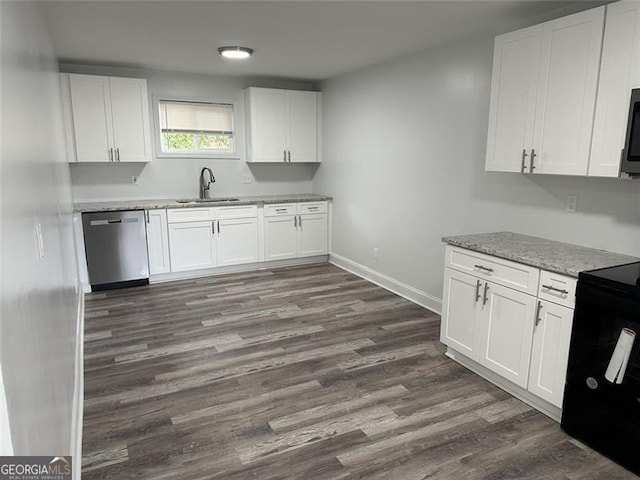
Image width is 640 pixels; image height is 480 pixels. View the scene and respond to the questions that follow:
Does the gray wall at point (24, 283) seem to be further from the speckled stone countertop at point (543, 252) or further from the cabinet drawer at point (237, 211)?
the cabinet drawer at point (237, 211)

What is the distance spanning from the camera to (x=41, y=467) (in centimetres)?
99

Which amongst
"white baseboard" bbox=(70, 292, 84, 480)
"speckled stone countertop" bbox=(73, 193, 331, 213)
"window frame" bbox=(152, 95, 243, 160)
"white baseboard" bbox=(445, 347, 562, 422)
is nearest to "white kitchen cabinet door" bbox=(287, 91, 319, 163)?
"speckled stone countertop" bbox=(73, 193, 331, 213)

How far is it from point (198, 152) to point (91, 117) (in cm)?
128

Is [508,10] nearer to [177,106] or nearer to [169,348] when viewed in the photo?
[169,348]

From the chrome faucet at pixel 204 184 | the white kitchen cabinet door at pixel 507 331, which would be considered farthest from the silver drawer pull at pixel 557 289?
the chrome faucet at pixel 204 184

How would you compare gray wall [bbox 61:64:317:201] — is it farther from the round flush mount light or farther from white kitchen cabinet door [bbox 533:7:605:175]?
white kitchen cabinet door [bbox 533:7:605:175]

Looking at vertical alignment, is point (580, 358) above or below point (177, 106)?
below

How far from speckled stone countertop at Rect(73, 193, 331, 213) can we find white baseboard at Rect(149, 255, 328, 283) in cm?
80

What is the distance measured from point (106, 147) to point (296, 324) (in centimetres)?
291

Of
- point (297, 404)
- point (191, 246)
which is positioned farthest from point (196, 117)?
point (297, 404)

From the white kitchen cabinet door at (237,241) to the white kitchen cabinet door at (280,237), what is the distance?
15 centimetres

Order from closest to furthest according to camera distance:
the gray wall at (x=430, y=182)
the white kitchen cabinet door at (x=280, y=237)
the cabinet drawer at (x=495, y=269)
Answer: the cabinet drawer at (x=495, y=269)
the gray wall at (x=430, y=182)
the white kitchen cabinet door at (x=280, y=237)

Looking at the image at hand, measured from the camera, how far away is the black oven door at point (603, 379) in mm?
2076

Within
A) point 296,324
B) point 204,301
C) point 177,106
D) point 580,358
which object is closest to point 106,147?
point 177,106
